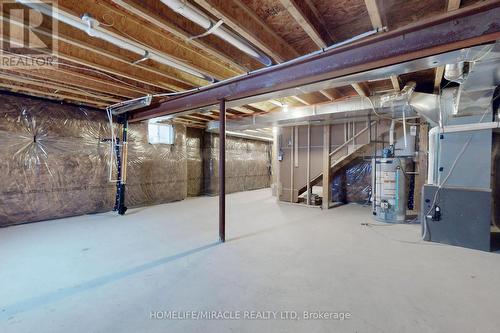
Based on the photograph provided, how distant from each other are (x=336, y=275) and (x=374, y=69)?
1960mm

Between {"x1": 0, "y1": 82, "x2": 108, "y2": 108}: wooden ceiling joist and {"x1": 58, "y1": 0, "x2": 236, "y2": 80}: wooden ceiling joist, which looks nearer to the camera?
{"x1": 58, "y1": 0, "x2": 236, "y2": 80}: wooden ceiling joist

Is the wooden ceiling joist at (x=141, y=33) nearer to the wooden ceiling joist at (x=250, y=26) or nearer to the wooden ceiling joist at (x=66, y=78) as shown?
the wooden ceiling joist at (x=250, y=26)

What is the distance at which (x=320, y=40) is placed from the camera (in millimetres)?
2061

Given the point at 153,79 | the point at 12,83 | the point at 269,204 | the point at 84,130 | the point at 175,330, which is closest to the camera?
the point at 175,330

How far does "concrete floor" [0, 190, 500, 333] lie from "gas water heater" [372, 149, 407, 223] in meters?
0.61

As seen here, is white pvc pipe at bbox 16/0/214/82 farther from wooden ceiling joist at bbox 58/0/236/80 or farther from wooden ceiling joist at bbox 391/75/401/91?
wooden ceiling joist at bbox 391/75/401/91

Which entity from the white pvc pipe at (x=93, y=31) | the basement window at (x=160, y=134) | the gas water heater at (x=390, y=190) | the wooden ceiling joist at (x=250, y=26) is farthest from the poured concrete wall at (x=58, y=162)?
the gas water heater at (x=390, y=190)

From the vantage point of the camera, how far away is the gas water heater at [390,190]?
4.14 meters

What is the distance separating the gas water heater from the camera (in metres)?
4.14

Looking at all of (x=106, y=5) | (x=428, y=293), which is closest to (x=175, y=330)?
(x=428, y=293)

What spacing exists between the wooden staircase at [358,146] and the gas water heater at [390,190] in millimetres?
923

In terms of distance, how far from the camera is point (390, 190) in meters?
4.20

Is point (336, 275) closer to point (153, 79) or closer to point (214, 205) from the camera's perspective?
point (153, 79)

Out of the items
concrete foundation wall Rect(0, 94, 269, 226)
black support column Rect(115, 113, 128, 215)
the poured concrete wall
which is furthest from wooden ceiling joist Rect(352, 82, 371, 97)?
the poured concrete wall
